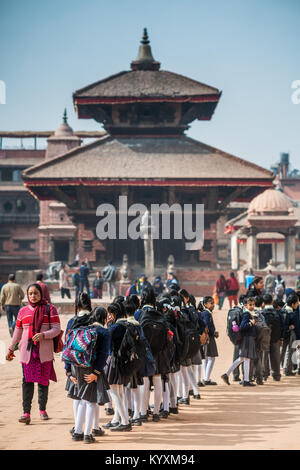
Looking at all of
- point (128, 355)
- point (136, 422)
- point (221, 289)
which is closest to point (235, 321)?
point (136, 422)

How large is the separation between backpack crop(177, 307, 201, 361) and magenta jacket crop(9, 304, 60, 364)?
1884mm

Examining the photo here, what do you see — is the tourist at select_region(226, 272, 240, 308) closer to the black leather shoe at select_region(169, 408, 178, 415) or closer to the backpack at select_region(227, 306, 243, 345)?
the backpack at select_region(227, 306, 243, 345)

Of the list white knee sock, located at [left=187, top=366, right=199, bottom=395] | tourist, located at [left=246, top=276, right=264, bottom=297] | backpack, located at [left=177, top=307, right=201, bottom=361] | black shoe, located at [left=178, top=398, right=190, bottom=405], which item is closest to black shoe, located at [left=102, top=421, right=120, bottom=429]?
backpack, located at [left=177, top=307, right=201, bottom=361]

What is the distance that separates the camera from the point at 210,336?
505 inches

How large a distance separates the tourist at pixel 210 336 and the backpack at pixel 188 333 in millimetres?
875

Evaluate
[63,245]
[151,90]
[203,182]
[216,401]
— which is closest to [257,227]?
[203,182]

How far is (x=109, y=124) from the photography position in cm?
4059

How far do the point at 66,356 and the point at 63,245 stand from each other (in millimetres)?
49476

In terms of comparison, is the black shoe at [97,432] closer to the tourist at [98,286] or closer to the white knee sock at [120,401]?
the white knee sock at [120,401]

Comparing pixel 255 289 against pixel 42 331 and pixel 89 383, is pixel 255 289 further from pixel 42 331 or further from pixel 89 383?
pixel 89 383

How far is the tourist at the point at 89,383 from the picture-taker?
8547mm

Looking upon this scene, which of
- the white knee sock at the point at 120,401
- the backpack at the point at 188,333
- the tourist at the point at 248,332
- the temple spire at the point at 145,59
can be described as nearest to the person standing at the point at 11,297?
the tourist at the point at 248,332

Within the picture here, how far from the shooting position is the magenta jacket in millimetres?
9500

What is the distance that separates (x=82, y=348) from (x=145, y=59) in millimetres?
36839
